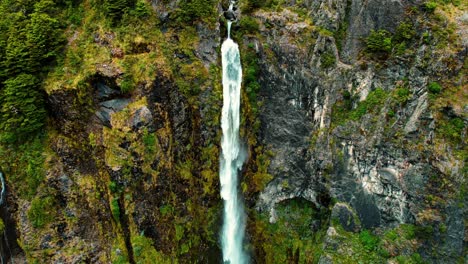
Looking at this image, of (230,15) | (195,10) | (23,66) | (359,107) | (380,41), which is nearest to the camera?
(23,66)

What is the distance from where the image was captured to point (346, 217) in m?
24.6

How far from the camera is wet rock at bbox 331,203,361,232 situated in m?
24.4

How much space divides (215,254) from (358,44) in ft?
55.8

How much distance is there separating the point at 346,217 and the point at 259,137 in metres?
7.78

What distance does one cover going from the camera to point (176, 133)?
24234 millimetres

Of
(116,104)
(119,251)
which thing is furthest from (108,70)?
(119,251)

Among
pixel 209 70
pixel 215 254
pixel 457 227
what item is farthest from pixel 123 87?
pixel 457 227

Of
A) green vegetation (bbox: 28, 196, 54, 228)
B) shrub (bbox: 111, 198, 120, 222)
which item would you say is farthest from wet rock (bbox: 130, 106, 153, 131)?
green vegetation (bbox: 28, 196, 54, 228)

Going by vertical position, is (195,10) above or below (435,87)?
above

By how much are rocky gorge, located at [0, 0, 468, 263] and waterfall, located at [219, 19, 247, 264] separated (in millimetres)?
547

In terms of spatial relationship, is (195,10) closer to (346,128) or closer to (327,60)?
(327,60)

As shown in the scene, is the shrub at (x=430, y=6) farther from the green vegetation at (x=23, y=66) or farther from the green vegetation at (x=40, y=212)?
the green vegetation at (x=40, y=212)

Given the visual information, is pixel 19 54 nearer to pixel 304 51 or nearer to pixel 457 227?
pixel 304 51

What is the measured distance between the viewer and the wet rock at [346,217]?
24375 millimetres
